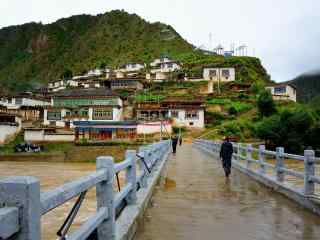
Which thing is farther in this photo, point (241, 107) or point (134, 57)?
point (134, 57)

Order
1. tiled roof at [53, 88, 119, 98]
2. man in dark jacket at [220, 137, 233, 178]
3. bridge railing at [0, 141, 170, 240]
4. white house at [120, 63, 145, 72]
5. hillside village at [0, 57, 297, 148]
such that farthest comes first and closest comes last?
white house at [120, 63, 145, 72]
tiled roof at [53, 88, 119, 98]
hillside village at [0, 57, 297, 148]
man in dark jacket at [220, 137, 233, 178]
bridge railing at [0, 141, 170, 240]

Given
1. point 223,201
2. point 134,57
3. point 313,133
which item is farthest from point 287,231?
point 134,57

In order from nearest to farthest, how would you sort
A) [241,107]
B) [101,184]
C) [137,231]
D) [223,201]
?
[101,184], [137,231], [223,201], [241,107]

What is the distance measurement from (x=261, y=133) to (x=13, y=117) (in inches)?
1552

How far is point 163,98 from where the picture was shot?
→ 77.4m

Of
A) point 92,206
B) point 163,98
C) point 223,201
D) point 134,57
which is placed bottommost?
point 92,206

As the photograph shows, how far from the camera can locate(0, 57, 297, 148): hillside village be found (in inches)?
2387

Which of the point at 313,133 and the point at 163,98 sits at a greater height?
the point at 163,98

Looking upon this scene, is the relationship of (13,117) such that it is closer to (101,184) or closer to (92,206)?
(92,206)

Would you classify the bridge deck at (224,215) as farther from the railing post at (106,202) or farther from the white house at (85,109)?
the white house at (85,109)

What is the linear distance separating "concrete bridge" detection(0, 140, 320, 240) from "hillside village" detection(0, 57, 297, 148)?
44.0m

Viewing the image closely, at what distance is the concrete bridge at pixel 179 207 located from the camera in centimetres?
273

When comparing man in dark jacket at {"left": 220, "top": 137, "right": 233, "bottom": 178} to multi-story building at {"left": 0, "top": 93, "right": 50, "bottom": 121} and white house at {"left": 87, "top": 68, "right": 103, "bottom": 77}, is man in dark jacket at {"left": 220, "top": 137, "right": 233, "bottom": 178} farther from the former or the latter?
white house at {"left": 87, "top": 68, "right": 103, "bottom": 77}

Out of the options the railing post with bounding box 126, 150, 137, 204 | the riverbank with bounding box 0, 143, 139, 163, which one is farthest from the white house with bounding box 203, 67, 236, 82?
the railing post with bounding box 126, 150, 137, 204
